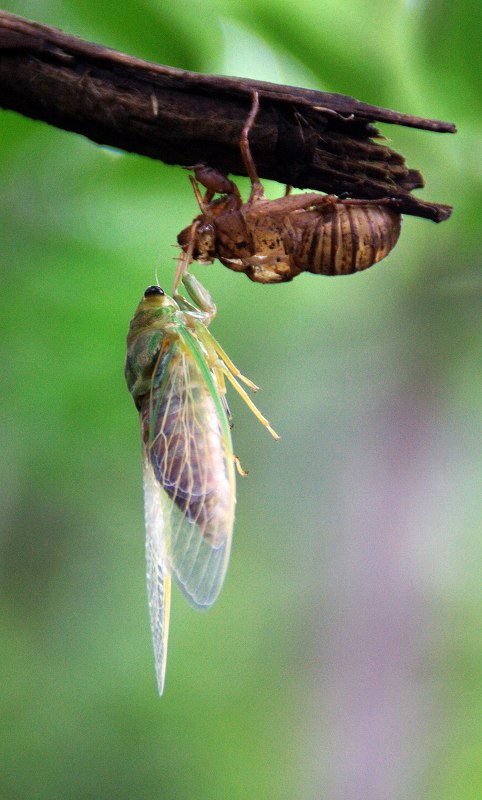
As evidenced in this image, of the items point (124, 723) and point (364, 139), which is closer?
point (364, 139)

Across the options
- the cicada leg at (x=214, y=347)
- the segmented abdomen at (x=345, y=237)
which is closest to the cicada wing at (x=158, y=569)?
the cicada leg at (x=214, y=347)

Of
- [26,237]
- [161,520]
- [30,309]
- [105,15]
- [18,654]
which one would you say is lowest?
[18,654]

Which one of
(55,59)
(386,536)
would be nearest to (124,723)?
(386,536)

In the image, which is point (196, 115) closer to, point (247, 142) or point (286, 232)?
point (247, 142)

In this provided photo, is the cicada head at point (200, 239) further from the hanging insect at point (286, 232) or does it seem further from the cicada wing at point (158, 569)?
the cicada wing at point (158, 569)

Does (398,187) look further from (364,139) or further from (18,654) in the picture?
(18,654)
